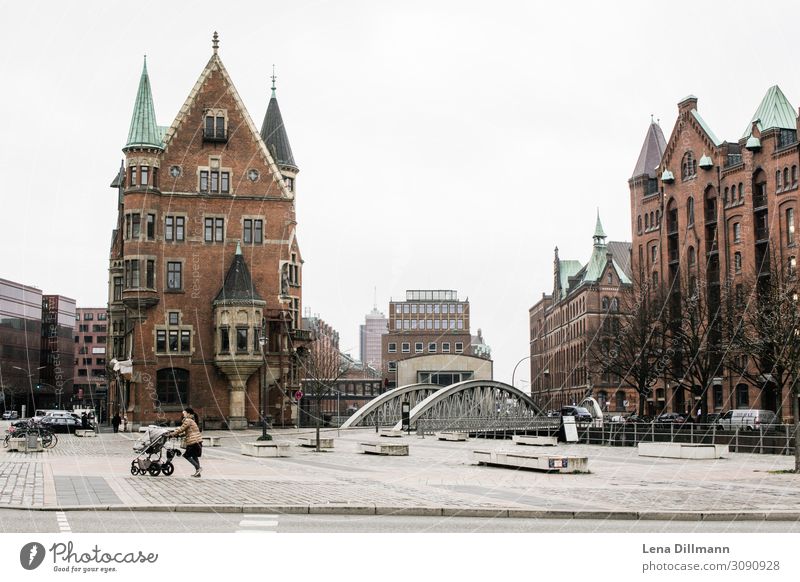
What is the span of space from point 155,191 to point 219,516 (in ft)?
178

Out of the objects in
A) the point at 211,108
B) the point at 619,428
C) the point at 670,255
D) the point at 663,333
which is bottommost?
the point at 619,428

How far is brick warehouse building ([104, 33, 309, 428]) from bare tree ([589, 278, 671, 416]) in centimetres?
2464

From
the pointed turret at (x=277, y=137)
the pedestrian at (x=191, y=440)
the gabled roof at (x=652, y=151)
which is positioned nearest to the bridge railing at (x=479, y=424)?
the pointed turret at (x=277, y=137)

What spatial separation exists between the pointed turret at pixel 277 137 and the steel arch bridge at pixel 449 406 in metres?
19.8

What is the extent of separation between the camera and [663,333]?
238 ft

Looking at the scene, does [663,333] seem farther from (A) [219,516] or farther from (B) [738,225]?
(A) [219,516]

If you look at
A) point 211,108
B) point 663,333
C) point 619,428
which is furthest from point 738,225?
point 211,108

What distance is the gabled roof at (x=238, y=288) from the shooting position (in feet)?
224

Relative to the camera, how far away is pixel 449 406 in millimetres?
77438

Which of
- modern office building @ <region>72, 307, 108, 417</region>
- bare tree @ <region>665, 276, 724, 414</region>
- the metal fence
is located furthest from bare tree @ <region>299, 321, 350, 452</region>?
modern office building @ <region>72, 307, 108, 417</region>

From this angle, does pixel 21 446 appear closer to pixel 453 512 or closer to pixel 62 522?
pixel 62 522

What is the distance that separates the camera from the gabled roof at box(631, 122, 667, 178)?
111625 mm

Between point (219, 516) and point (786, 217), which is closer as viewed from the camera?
point (219, 516)

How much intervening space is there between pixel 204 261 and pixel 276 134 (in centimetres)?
1740
